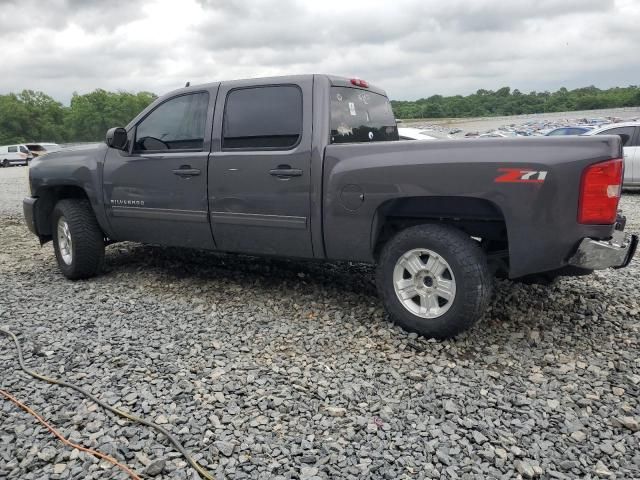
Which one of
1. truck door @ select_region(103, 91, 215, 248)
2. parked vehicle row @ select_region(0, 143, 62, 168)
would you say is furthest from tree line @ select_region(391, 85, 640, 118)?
truck door @ select_region(103, 91, 215, 248)

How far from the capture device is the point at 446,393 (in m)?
3.14

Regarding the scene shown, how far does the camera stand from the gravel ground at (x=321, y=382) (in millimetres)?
2598

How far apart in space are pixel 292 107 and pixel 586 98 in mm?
63338

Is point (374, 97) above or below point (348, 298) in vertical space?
above

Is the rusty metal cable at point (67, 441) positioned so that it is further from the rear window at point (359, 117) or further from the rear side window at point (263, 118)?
the rear window at point (359, 117)

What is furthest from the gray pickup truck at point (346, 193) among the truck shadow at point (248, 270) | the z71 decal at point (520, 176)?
the truck shadow at point (248, 270)

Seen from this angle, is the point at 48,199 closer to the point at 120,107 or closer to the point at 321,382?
the point at 321,382

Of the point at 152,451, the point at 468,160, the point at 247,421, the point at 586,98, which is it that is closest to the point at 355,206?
the point at 468,160

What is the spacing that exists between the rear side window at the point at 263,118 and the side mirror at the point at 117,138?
1089 millimetres

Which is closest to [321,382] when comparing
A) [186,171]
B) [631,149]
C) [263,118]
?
[263,118]

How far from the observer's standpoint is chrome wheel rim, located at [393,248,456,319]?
12.2 ft

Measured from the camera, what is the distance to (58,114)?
87438 mm

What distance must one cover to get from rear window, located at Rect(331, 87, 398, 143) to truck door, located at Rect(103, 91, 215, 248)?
1.14 metres

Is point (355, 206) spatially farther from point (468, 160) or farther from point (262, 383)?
point (262, 383)
